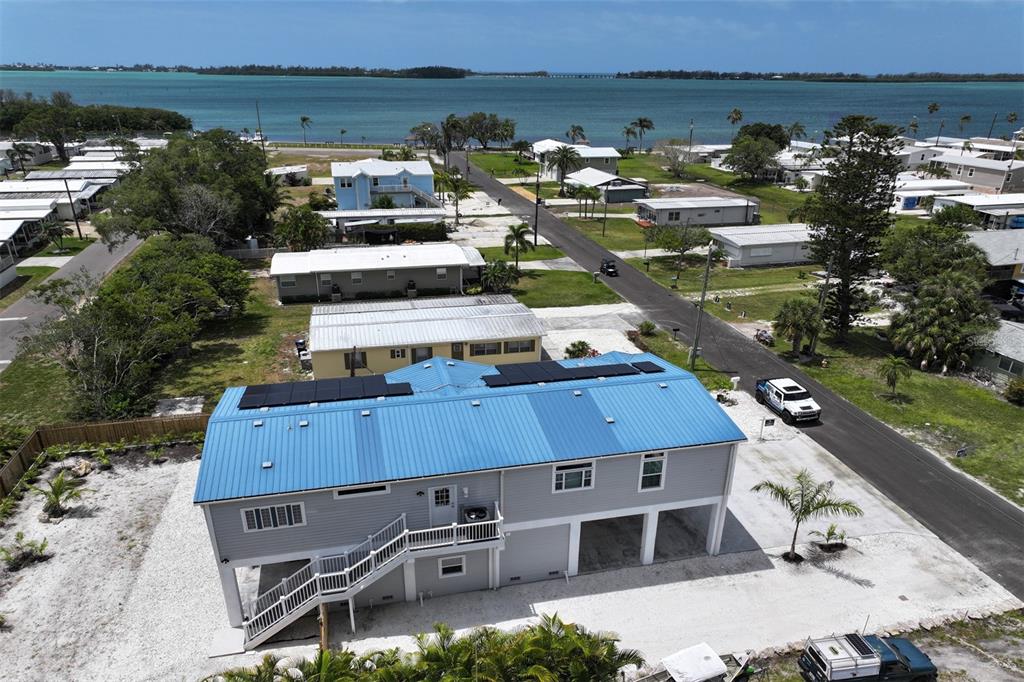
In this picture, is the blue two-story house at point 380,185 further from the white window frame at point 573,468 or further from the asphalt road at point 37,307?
the white window frame at point 573,468

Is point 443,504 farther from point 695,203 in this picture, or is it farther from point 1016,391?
point 695,203

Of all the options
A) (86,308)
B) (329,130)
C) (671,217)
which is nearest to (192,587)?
(86,308)

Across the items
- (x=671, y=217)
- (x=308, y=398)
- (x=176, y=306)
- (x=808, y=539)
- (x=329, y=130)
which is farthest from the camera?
(x=329, y=130)

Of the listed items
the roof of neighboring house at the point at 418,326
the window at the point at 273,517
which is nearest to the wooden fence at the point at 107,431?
→ the roof of neighboring house at the point at 418,326

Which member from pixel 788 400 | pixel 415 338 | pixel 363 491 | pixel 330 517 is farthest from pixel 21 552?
pixel 788 400

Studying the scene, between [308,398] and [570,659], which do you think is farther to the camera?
[308,398]

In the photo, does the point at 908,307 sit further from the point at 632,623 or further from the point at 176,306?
the point at 176,306

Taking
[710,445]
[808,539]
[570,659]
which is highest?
[710,445]
